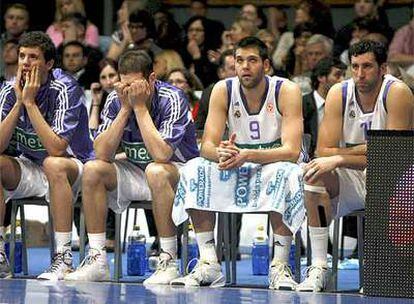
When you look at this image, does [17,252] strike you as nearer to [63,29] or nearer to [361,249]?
[361,249]

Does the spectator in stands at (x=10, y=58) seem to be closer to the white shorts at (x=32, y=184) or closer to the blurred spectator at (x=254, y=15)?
the blurred spectator at (x=254, y=15)

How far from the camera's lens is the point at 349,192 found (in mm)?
10055

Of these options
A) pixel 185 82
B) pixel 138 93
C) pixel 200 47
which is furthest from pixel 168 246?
pixel 200 47

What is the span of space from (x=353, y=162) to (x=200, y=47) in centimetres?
576

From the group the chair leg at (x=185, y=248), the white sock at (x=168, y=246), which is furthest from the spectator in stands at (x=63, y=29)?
the white sock at (x=168, y=246)

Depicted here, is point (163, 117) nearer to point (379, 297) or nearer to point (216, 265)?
point (216, 265)

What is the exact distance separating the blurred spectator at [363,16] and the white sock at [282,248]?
5.06 meters

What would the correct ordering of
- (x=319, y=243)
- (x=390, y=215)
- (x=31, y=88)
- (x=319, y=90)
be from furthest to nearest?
(x=319, y=90)
(x=31, y=88)
(x=319, y=243)
(x=390, y=215)

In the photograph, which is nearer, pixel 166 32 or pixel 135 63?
pixel 135 63

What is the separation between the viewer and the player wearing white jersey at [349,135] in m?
9.93

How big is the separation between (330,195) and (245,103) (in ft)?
3.04

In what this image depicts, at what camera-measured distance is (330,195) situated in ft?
33.0

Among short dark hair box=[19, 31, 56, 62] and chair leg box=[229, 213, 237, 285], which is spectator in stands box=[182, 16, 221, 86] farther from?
short dark hair box=[19, 31, 56, 62]

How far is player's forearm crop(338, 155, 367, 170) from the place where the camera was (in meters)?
9.87
